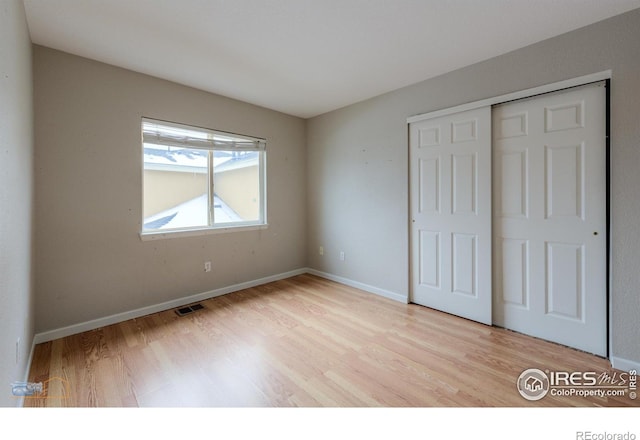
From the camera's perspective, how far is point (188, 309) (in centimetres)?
279

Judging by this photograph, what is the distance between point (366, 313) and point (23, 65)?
3.32 metres

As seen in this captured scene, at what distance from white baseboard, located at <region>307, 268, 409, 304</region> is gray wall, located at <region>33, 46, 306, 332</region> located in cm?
140

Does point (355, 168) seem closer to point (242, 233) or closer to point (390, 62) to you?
point (390, 62)

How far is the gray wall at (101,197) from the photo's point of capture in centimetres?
215

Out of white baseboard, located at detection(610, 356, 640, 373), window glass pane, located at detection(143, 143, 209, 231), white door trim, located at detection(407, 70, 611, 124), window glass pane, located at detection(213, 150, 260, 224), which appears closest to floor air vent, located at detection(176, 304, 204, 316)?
window glass pane, located at detection(143, 143, 209, 231)

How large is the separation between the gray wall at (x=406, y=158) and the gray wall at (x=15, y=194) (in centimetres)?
296

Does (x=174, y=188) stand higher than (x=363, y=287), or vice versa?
(x=174, y=188)

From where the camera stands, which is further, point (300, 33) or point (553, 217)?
point (553, 217)

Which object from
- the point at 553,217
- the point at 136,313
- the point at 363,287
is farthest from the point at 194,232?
the point at 553,217

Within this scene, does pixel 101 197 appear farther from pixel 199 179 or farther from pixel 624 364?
pixel 624 364

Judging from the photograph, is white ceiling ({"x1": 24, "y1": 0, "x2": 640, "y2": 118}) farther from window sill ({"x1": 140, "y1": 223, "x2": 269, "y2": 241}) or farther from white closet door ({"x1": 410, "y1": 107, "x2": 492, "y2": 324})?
window sill ({"x1": 140, "y1": 223, "x2": 269, "y2": 241})

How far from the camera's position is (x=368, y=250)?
3377mm

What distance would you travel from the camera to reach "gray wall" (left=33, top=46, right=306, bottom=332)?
2150 mm

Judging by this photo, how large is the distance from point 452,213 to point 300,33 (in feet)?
6.99
